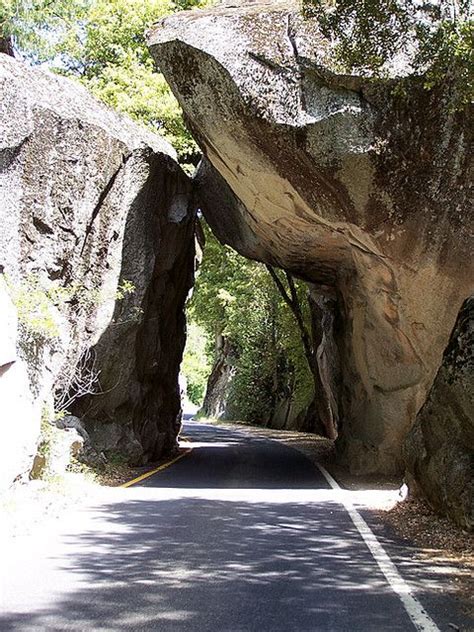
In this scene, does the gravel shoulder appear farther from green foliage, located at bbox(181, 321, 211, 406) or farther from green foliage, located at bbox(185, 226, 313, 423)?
green foliage, located at bbox(181, 321, 211, 406)

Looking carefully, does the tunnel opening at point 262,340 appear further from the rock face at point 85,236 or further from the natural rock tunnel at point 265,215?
the natural rock tunnel at point 265,215

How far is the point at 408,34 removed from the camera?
36.7 feet

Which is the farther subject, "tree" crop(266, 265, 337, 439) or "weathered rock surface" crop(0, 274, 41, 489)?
"tree" crop(266, 265, 337, 439)

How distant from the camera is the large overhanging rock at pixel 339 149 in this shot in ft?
40.3

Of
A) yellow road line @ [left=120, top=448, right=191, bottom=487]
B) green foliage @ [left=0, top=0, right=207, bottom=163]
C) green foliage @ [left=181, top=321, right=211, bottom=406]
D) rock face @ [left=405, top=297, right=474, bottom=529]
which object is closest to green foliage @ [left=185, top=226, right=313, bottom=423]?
green foliage @ [left=0, top=0, right=207, bottom=163]

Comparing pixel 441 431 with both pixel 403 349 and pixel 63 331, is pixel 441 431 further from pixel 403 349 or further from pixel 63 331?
pixel 63 331

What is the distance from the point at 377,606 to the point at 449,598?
2.24ft

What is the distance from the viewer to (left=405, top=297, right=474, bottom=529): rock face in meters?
8.88

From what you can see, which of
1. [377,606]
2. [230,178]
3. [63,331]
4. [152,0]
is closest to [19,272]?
[63,331]

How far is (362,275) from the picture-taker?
1606cm

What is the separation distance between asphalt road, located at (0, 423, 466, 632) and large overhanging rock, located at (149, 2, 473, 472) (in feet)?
16.3

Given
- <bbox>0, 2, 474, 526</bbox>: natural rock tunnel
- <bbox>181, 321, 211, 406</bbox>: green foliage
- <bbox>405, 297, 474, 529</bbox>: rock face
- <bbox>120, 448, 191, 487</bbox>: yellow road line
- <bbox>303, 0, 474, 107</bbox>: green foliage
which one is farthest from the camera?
<bbox>181, 321, 211, 406</bbox>: green foliage

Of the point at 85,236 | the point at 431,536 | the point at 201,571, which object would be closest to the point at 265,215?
the point at 85,236

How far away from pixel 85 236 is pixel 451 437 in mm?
9507
